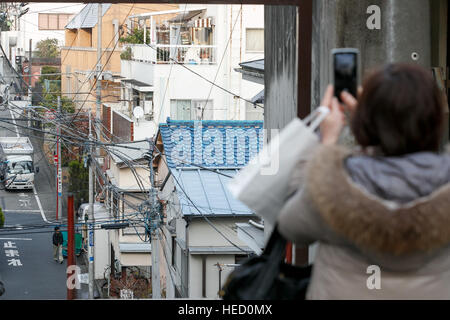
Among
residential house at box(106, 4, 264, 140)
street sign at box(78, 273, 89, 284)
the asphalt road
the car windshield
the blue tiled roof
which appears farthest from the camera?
the car windshield

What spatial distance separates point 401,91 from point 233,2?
3.86 meters

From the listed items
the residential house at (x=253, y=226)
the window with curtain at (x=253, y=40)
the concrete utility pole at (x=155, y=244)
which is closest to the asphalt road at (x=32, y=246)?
the concrete utility pole at (x=155, y=244)

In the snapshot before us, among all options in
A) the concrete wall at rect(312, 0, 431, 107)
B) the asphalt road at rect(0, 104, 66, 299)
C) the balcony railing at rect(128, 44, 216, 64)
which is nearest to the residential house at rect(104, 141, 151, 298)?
the asphalt road at rect(0, 104, 66, 299)

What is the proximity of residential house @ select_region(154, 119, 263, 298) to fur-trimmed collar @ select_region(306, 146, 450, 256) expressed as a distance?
1373 cm

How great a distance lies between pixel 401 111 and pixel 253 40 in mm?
26986

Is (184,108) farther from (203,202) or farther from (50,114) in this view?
(203,202)

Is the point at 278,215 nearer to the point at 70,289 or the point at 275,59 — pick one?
the point at 275,59

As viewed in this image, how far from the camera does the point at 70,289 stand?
15.8m

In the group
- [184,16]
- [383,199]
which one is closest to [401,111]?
[383,199]

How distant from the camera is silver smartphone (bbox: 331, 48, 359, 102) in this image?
249cm

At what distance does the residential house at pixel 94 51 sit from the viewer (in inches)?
1497

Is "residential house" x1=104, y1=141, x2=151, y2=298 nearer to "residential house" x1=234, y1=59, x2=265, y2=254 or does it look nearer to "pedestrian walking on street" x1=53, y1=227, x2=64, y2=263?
"pedestrian walking on street" x1=53, y1=227, x2=64, y2=263

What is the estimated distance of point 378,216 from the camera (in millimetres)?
2141
